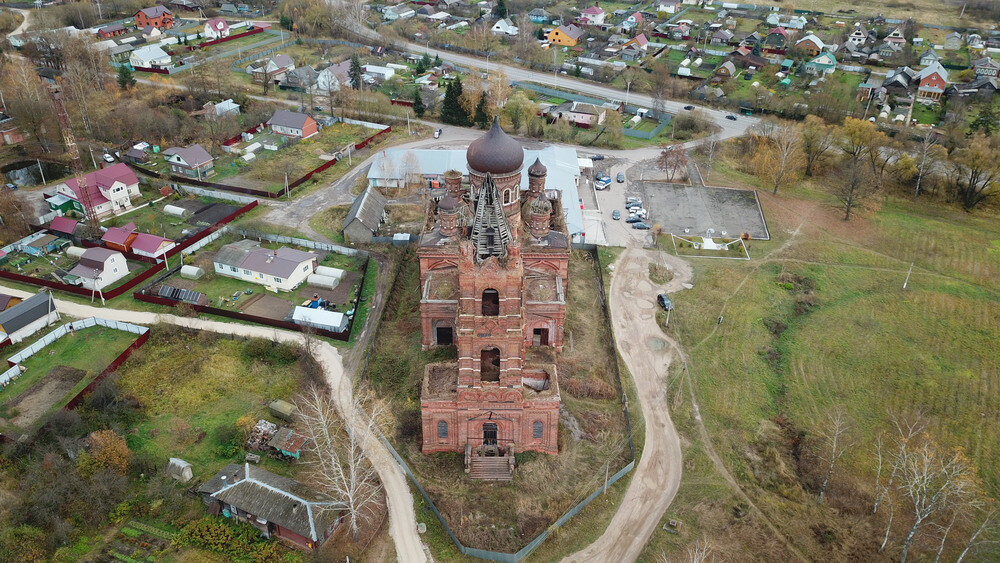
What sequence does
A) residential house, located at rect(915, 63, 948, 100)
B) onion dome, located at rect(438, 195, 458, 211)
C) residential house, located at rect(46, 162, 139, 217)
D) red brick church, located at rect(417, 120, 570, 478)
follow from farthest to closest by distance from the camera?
residential house, located at rect(915, 63, 948, 100) → residential house, located at rect(46, 162, 139, 217) → onion dome, located at rect(438, 195, 458, 211) → red brick church, located at rect(417, 120, 570, 478)

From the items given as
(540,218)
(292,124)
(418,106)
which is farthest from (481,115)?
(540,218)

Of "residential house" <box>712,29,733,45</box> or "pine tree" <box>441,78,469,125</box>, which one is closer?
"pine tree" <box>441,78,469,125</box>

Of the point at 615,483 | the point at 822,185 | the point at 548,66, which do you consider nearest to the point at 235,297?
the point at 615,483

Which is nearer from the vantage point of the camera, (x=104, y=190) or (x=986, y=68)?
(x=104, y=190)

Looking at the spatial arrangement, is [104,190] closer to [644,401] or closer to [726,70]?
[644,401]

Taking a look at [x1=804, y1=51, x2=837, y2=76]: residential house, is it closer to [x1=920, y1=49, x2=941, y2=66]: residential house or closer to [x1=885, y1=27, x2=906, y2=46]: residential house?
[x1=920, y1=49, x2=941, y2=66]: residential house

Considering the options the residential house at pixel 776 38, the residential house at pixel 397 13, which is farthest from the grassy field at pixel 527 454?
the residential house at pixel 397 13

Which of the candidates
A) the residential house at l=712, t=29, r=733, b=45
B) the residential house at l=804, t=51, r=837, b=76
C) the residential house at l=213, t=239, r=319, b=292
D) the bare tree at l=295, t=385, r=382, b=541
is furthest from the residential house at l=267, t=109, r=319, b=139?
the residential house at l=712, t=29, r=733, b=45
